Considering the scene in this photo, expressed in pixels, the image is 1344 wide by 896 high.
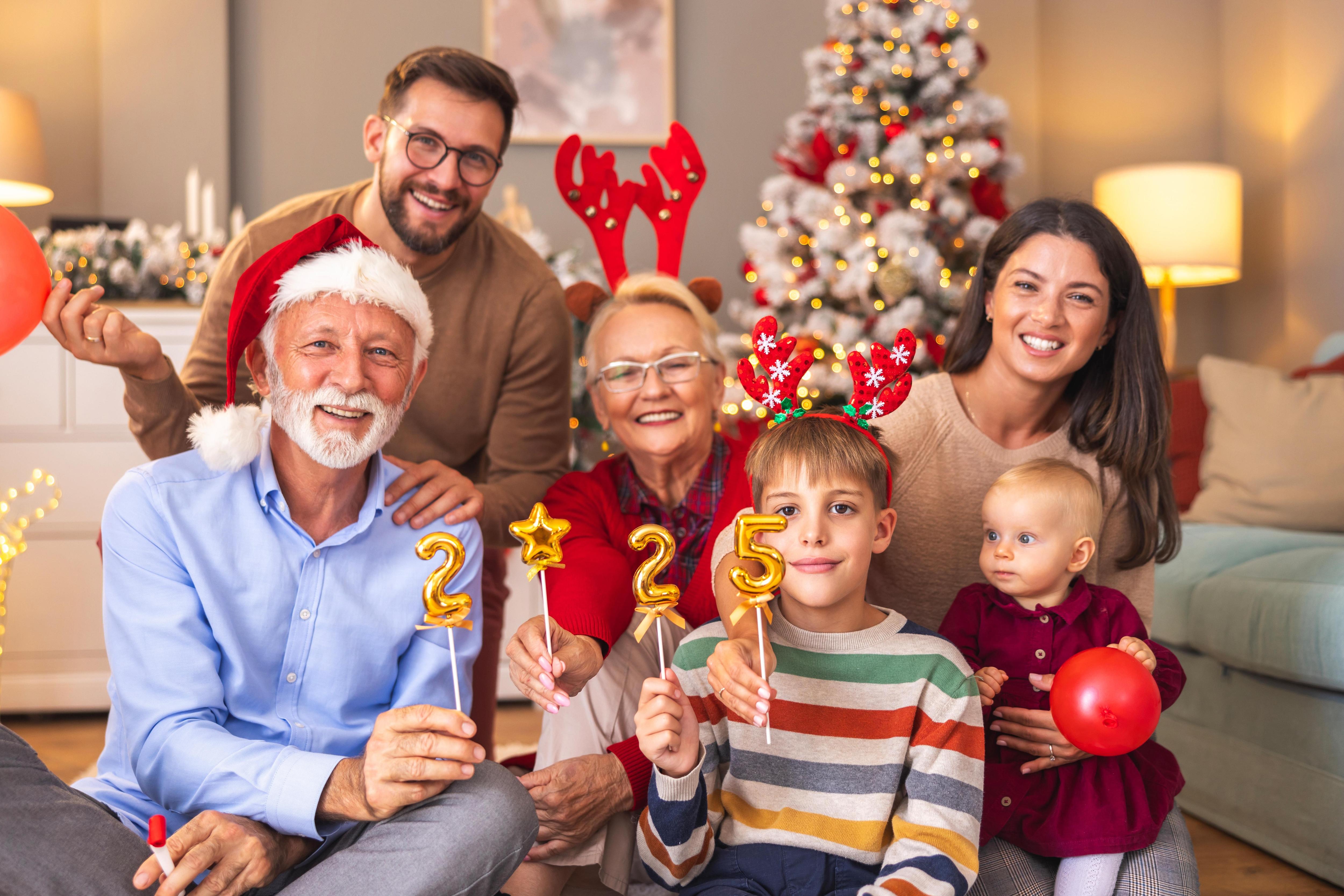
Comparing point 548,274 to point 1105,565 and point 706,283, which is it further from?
point 1105,565

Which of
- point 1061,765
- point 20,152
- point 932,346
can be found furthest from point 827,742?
point 20,152

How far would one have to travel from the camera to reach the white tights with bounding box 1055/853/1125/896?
1.55 meters

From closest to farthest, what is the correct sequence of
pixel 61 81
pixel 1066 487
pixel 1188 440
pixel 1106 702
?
pixel 1106 702
pixel 1066 487
pixel 1188 440
pixel 61 81

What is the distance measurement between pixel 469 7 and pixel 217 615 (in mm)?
3491

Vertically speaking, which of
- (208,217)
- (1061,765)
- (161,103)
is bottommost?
(1061,765)

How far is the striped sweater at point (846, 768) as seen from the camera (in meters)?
1.39

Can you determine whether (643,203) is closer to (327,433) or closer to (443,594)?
(327,433)

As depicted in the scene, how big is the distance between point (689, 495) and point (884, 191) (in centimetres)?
226

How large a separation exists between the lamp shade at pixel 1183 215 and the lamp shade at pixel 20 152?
3.80m

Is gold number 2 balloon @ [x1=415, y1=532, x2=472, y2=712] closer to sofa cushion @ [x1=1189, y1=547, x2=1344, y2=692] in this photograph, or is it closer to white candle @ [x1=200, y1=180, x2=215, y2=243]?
sofa cushion @ [x1=1189, y1=547, x2=1344, y2=692]

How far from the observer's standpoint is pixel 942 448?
191 centimetres

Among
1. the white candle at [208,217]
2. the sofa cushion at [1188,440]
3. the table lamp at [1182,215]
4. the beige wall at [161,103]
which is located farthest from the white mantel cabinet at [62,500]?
the table lamp at [1182,215]

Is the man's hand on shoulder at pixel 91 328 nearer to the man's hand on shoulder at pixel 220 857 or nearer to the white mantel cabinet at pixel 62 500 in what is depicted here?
the man's hand on shoulder at pixel 220 857

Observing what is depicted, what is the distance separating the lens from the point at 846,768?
1.45 meters
